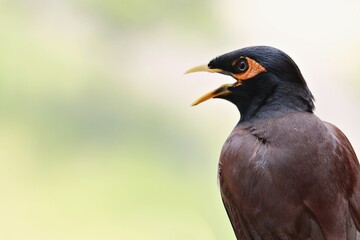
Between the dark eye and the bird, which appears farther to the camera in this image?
the dark eye

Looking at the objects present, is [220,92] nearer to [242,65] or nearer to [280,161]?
[242,65]

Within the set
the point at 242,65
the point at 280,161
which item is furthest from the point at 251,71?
the point at 280,161

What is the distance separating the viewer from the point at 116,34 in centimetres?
350

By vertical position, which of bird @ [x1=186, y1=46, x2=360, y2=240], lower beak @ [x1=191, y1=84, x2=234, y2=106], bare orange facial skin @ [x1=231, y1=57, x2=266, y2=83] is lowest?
bird @ [x1=186, y1=46, x2=360, y2=240]

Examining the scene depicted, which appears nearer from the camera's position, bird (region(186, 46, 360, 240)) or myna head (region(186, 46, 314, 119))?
bird (region(186, 46, 360, 240))

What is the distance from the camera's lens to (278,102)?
2375mm

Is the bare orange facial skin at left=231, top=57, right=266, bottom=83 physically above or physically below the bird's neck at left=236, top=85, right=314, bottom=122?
above

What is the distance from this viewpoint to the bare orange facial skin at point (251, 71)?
7.73ft

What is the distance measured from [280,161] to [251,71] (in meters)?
0.27

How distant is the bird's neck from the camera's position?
237cm

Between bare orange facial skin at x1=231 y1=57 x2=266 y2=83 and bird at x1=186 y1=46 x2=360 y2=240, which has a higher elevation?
bare orange facial skin at x1=231 y1=57 x2=266 y2=83

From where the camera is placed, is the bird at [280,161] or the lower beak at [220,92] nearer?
the bird at [280,161]

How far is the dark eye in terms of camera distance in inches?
93.0

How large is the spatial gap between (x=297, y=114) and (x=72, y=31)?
1.38m
